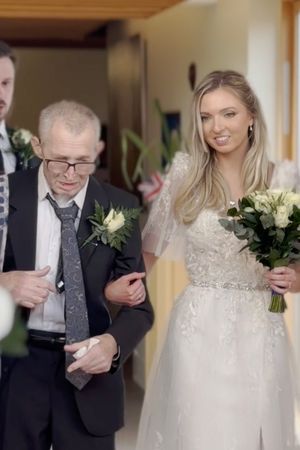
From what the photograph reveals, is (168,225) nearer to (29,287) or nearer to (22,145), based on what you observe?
(22,145)

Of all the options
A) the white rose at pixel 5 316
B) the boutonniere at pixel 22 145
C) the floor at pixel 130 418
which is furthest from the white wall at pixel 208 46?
the white rose at pixel 5 316

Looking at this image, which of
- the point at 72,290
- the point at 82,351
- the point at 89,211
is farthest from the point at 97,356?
the point at 89,211

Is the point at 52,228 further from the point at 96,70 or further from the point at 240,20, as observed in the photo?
the point at 96,70

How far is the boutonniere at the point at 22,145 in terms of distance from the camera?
13.4 feet

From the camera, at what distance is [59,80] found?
13.4 metres

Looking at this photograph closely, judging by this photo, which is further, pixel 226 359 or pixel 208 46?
pixel 208 46

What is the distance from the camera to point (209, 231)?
3.65m

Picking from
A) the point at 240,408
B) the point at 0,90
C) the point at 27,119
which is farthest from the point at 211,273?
the point at 27,119

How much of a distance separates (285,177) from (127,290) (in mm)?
914

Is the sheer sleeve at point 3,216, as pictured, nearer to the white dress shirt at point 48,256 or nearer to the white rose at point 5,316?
the white dress shirt at point 48,256

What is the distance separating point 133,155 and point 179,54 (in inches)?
58.5

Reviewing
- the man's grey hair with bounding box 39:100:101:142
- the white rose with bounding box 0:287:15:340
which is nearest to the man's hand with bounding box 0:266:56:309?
the man's grey hair with bounding box 39:100:101:142

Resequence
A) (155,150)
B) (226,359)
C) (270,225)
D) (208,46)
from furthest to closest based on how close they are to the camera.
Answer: (155,150) < (208,46) < (226,359) < (270,225)

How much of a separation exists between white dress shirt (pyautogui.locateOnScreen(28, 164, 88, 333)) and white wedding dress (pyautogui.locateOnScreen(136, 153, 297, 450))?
68cm
